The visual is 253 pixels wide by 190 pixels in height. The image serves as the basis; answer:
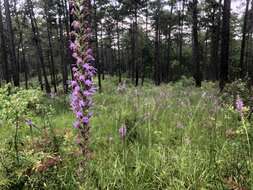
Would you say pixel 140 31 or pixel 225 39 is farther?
pixel 140 31

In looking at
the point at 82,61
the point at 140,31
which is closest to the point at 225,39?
the point at 82,61

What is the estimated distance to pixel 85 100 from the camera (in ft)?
7.87

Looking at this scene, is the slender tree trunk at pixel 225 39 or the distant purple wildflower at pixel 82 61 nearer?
the distant purple wildflower at pixel 82 61

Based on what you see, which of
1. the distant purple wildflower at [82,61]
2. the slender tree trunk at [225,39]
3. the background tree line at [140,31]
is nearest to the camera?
the distant purple wildflower at [82,61]

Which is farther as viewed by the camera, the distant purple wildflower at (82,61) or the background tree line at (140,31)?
the background tree line at (140,31)

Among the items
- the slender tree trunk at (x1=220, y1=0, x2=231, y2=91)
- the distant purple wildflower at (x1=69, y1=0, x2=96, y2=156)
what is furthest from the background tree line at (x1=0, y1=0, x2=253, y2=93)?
the distant purple wildflower at (x1=69, y1=0, x2=96, y2=156)

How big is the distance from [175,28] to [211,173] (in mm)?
50589

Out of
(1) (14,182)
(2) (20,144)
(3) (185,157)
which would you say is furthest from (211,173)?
(2) (20,144)

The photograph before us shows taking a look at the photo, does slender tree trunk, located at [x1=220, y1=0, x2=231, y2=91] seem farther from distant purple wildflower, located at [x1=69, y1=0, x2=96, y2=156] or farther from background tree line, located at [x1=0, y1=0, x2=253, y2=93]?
distant purple wildflower, located at [x1=69, y1=0, x2=96, y2=156]

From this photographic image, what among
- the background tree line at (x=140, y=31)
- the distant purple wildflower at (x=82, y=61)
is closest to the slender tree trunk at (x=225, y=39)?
the background tree line at (x=140, y=31)

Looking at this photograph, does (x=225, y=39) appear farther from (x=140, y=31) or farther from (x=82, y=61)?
(x=140, y=31)

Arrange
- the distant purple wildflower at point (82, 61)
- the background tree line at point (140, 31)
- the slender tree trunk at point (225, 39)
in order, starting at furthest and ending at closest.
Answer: the background tree line at point (140, 31), the slender tree trunk at point (225, 39), the distant purple wildflower at point (82, 61)

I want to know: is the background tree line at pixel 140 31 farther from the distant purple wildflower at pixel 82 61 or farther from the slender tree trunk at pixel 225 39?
the distant purple wildflower at pixel 82 61

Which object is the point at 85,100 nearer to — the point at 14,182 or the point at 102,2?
the point at 14,182
